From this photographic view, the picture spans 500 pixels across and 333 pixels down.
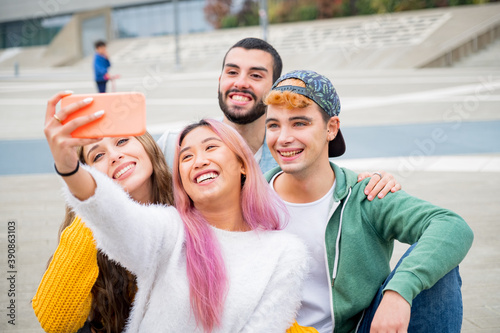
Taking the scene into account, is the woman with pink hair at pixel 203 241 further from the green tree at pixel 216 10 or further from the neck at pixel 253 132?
the green tree at pixel 216 10

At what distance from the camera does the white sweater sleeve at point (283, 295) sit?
2120 millimetres

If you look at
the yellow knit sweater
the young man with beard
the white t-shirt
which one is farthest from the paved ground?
the young man with beard

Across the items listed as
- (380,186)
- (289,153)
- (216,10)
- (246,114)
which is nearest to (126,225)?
(289,153)

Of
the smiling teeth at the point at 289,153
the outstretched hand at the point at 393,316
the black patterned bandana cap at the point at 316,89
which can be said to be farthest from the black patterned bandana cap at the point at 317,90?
the outstretched hand at the point at 393,316

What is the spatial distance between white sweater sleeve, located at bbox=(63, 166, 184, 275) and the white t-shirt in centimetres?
68

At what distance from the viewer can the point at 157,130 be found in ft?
33.6

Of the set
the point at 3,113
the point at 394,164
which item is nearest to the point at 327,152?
the point at 394,164

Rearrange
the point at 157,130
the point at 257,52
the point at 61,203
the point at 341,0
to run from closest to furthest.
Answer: the point at 257,52 → the point at 61,203 → the point at 157,130 → the point at 341,0

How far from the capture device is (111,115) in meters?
1.73

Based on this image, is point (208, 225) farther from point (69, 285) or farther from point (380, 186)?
point (380, 186)

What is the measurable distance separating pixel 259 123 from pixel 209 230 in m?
2.05

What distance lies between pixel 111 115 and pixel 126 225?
1.38ft

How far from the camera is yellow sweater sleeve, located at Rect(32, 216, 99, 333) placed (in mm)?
2152

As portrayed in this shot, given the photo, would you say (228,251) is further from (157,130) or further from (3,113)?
(3,113)
